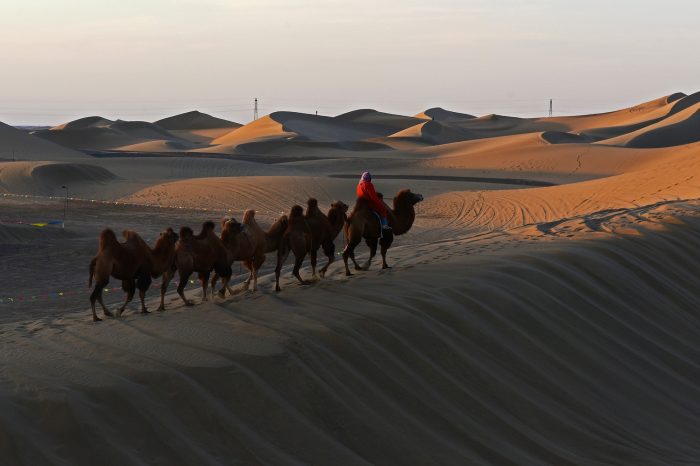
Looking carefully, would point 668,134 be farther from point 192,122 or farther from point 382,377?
point 192,122

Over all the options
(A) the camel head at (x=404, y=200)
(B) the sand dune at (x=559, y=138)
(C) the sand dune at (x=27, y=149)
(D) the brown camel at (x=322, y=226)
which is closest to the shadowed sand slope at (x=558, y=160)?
(B) the sand dune at (x=559, y=138)

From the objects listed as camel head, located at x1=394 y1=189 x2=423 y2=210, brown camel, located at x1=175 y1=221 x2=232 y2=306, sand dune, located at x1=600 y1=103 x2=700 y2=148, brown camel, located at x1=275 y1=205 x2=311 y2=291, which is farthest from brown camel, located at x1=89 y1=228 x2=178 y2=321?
sand dune, located at x1=600 y1=103 x2=700 y2=148

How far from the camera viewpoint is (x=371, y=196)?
45.1 ft

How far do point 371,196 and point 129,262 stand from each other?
3.72 metres

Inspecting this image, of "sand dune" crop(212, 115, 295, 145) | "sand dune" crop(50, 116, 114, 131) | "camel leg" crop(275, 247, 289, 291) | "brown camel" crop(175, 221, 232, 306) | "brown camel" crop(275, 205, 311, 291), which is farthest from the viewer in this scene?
"sand dune" crop(50, 116, 114, 131)

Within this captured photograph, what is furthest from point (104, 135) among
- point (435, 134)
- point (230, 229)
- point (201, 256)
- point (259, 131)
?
point (201, 256)

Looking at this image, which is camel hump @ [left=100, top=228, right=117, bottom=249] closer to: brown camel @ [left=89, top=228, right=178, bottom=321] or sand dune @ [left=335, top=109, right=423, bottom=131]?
brown camel @ [left=89, top=228, right=178, bottom=321]

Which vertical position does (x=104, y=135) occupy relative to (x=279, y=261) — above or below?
above

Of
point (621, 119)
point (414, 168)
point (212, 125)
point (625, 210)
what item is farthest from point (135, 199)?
point (212, 125)

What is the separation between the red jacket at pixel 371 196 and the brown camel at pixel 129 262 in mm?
2968

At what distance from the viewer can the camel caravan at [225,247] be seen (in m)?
11.1

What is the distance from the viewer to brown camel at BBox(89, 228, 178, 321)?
10922 millimetres

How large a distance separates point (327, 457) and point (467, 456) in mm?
1215

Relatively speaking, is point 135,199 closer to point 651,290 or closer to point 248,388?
point 651,290
